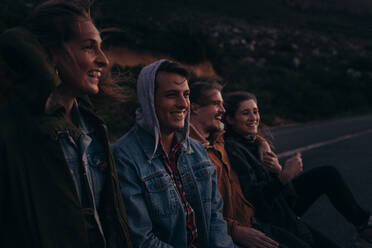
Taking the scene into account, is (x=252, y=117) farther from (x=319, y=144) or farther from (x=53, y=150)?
(x=319, y=144)

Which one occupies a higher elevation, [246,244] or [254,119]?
[254,119]

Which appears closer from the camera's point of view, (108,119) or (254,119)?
(254,119)

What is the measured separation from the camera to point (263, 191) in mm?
2783

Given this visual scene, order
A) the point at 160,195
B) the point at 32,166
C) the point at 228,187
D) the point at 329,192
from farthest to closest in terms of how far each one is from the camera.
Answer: the point at 329,192 → the point at 228,187 → the point at 160,195 → the point at 32,166

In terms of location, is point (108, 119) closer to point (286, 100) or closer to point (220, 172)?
point (220, 172)

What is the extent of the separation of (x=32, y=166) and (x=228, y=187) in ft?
5.10

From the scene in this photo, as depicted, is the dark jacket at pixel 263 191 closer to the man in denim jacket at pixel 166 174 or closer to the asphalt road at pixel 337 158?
the man in denim jacket at pixel 166 174

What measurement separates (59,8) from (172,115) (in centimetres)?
89

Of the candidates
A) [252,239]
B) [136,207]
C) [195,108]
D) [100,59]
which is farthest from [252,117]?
[100,59]

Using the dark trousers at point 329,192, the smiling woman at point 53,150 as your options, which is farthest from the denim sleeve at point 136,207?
the dark trousers at point 329,192

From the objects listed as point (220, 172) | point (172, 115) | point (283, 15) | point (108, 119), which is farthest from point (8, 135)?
point (283, 15)

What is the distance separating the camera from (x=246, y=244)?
2.46 meters

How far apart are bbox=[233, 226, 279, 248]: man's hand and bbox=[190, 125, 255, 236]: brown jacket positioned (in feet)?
0.32

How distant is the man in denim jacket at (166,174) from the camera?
200 cm
